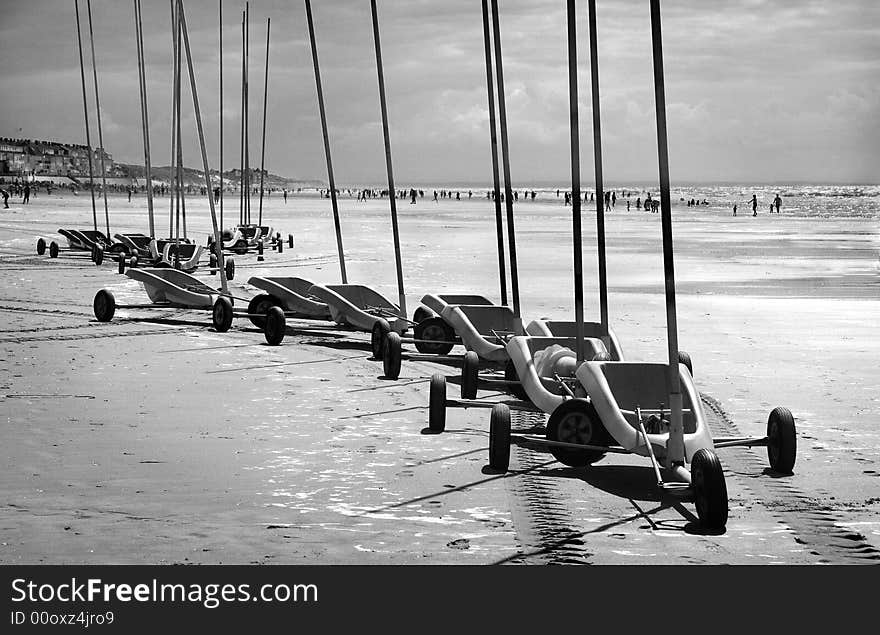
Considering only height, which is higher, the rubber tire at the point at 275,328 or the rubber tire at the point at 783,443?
the rubber tire at the point at 275,328

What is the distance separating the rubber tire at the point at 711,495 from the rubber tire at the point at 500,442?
6.21 ft

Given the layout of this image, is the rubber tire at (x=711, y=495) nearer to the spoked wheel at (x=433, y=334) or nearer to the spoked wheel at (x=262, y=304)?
the spoked wheel at (x=433, y=334)

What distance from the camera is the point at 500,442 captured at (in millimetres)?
9500

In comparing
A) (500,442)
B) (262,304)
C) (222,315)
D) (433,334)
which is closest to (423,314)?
(433,334)

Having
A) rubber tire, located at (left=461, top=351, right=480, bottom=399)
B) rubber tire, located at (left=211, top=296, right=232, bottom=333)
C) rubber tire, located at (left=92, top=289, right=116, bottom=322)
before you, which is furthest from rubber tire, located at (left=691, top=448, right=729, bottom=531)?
rubber tire, located at (left=92, top=289, right=116, bottom=322)

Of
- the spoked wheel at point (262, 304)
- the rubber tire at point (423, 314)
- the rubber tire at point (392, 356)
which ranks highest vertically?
the spoked wheel at point (262, 304)

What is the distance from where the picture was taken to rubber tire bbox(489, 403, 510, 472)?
9477mm

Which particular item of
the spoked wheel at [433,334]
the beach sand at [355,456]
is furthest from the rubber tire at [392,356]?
the spoked wheel at [433,334]

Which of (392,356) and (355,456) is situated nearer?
(355,456)

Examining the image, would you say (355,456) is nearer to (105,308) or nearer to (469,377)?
(469,377)

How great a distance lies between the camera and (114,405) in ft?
39.8

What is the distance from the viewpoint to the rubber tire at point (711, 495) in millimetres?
7824

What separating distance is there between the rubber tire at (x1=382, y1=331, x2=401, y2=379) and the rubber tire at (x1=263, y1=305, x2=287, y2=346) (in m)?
3.19

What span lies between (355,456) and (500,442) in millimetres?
1225
